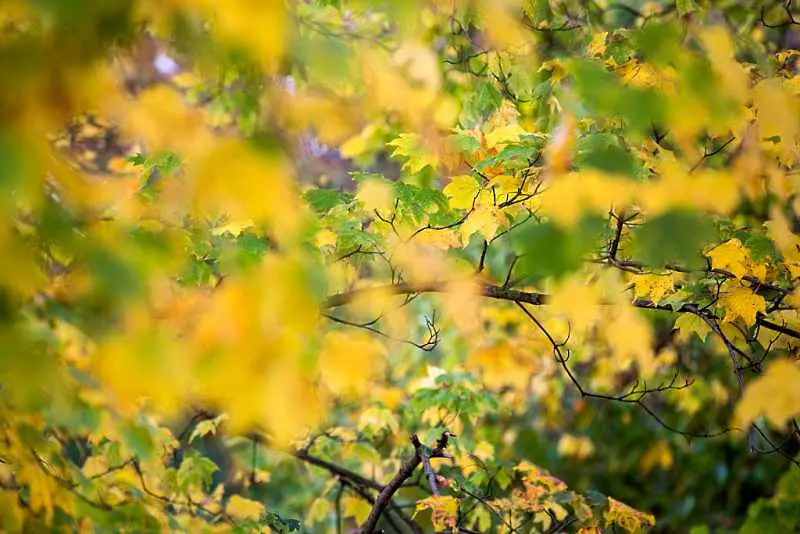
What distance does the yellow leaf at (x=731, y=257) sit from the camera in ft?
5.50

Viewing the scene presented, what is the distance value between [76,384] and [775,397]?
Result: 0.92 m

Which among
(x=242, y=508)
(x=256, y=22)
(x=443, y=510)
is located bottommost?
(x=242, y=508)

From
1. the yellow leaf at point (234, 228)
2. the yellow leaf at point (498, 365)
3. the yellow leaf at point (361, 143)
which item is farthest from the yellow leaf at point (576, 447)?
the yellow leaf at point (234, 228)

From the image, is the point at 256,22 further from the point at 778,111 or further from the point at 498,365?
the point at 498,365

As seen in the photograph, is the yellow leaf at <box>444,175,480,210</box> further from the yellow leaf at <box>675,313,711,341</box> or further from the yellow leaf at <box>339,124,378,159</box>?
the yellow leaf at <box>339,124,378,159</box>

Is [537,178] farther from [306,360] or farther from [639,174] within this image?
[306,360]

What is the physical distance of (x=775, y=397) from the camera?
1.02 meters

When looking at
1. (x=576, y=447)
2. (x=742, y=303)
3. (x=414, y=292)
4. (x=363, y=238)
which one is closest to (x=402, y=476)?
(x=414, y=292)

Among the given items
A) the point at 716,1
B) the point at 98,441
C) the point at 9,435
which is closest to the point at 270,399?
the point at 9,435

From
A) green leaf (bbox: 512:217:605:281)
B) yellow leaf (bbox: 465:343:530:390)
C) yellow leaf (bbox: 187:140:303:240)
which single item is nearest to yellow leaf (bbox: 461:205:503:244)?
green leaf (bbox: 512:217:605:281)

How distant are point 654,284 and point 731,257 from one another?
0.54 feet

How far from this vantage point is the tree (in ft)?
2.56

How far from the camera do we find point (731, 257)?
66.0 inches

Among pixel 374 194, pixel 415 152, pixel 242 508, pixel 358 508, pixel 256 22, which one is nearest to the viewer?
pixel 256 22
